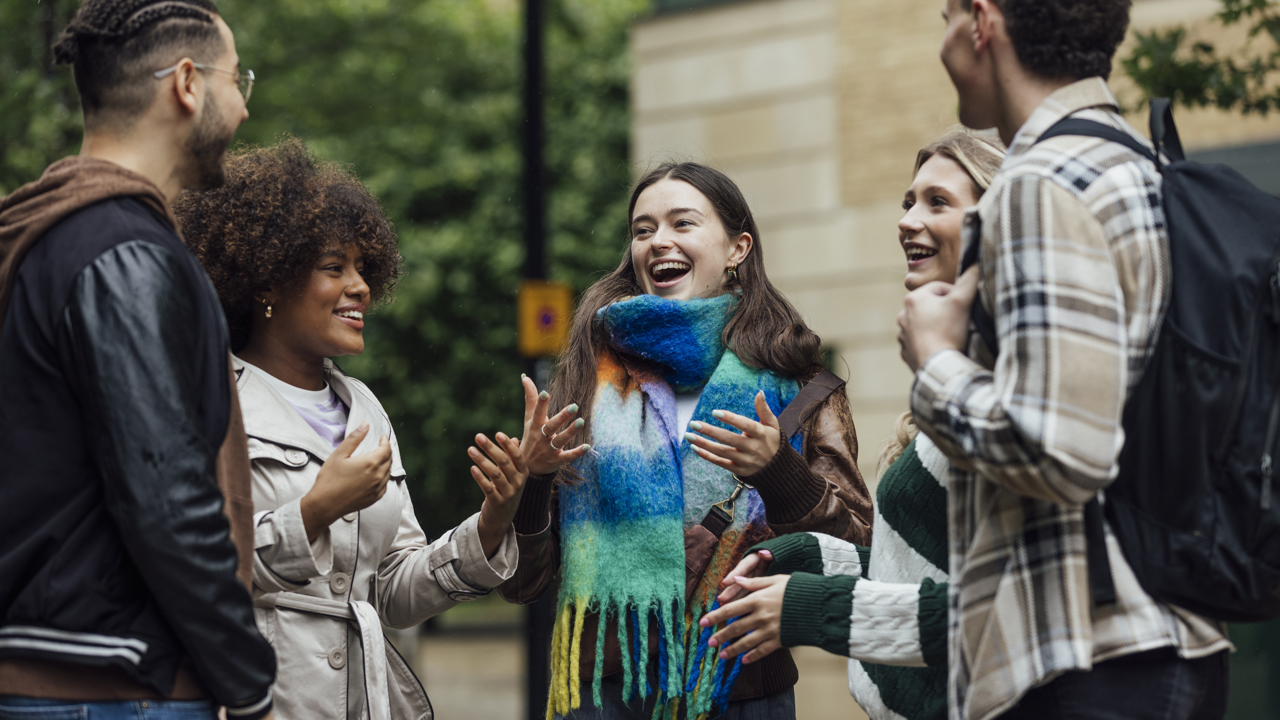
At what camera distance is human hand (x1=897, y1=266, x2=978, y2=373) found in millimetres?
2217

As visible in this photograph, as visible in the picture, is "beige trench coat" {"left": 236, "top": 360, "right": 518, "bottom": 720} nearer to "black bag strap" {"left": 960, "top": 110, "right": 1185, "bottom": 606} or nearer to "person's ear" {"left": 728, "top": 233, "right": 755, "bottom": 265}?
"person's ear" {"left": 728, "top": 233, "right": 755, "bottom": 265}

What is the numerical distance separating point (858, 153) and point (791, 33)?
1.28 metres

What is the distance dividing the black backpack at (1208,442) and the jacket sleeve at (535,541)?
5.50 ft

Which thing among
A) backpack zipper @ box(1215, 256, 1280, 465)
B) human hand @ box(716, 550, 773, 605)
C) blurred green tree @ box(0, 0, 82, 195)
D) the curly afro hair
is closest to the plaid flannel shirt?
backpack zipper @ box(1215, 256, 1280, 465)

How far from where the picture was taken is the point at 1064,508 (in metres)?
2.12

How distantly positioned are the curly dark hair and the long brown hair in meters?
1.39

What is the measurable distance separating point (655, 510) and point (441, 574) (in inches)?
23.1

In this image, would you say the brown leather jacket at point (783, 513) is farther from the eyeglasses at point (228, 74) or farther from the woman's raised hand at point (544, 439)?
the eyeglasses at point (228, 74)

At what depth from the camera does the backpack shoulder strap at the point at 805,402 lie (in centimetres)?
340

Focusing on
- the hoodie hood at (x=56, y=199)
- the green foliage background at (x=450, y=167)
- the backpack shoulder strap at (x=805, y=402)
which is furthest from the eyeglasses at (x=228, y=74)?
the green foliage background at (x=450, y=167)

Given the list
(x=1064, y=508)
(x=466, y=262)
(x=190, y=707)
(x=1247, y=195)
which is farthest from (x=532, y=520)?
(x=466, y=262)

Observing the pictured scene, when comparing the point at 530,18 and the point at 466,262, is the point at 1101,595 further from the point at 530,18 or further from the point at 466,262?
the point at 466,262

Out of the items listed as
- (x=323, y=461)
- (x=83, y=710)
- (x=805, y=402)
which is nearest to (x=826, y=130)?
(x=805, y=402)

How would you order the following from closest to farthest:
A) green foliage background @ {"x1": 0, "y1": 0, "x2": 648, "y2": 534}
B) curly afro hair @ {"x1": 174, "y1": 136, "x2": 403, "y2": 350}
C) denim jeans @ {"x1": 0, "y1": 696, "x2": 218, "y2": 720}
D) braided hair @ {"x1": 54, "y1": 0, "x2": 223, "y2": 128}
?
1. denim jeans @ {"x1": 0, "y1": 696, "x2": 218, "y2": 720}
2. braided hair @ {"x1": 54, "y1": 0, "x2": 223, "y2": 128}
3. curly afro hair @ {"x1": 174, "y1": 136, "x2": 403, "y2": 350}
4. green foliage background @ {"x1": 0, "y1": 0, "x2": 648, "y2": 534}
